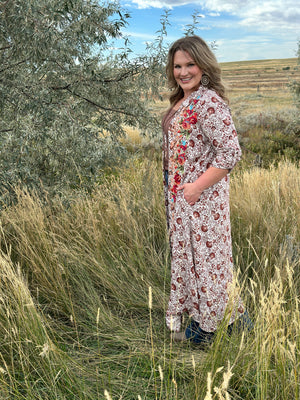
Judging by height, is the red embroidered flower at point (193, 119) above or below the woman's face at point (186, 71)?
below

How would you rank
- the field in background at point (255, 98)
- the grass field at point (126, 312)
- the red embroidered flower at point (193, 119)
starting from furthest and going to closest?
the field in background at point (255, 98)
the red embroidered flower at point (193, 119)
the grass field at point (126, 312)

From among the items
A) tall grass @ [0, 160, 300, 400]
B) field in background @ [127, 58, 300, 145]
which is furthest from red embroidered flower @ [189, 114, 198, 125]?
tall grass @ [0, 160, 300, 400]

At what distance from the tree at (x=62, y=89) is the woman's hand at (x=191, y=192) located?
1.57 metres

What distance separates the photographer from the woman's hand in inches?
88.2

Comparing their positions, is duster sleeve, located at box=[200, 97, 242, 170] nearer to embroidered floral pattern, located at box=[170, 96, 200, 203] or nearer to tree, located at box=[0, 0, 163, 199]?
embroidered floral pattern, located at box=[170, 96, 200, 203]

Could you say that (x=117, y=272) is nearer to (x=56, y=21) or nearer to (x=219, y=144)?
(x=219, y=144)

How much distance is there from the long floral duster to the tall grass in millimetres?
254

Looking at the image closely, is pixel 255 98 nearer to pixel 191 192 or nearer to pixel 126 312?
pixel 126 312

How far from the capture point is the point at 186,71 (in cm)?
232

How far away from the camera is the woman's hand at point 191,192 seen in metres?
2.24

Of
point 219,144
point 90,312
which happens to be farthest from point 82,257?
point 219,144

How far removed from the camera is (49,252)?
3.23 metres

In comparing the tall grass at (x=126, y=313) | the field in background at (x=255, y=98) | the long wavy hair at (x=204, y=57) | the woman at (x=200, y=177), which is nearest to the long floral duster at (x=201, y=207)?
the woman at (x=200, y=177)

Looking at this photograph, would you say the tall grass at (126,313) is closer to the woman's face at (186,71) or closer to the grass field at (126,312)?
the grass field at (126,312)
